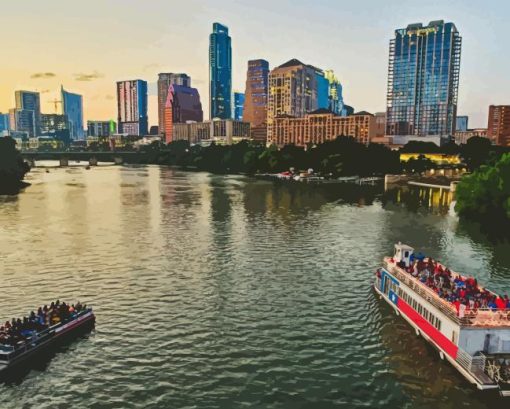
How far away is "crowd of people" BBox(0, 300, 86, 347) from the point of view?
3169 centimetres

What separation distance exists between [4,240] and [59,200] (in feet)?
174

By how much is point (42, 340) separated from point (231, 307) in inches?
656

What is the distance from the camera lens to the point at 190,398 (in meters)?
28.3

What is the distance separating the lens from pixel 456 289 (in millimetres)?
35406

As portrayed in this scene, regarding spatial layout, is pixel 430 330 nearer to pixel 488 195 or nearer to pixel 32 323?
pixel 32 323

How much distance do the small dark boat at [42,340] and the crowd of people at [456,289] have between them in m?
28.8

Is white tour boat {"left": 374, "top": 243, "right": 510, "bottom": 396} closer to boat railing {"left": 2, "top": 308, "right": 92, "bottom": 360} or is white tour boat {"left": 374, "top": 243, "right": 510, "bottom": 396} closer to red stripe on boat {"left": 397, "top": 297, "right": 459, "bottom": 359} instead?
red stripe on boat {"left": 397, "top": 297, "right": 459, "bottom": 359}

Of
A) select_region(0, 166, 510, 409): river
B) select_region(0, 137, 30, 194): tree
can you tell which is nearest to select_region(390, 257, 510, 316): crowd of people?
select_region(0, 166, 510, 409): river

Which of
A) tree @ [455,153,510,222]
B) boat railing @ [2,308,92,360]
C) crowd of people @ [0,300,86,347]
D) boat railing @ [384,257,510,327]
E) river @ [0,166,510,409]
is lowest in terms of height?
river @ [0,166,510,409]

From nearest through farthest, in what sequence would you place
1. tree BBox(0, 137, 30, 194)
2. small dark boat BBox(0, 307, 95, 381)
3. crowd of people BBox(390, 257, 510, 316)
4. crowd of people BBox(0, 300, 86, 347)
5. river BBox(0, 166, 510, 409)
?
river BBox(0, 166, 510, 409) → small dark boat BBox(0, 307, 95, 381) → crowd of people BBox(0, 300, 86, 347) → crowd of people BBox(390, 257, 510, 316) → tree BBox(0, 137, 30, 194)

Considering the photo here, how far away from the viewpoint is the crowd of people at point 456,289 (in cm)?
3190

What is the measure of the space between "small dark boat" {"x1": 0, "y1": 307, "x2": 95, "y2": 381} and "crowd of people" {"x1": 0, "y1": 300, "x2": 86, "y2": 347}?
95mm

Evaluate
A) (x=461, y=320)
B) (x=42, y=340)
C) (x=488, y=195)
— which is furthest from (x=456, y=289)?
(x=488, y=195)

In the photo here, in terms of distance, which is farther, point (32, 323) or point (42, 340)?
point (32, 323)
